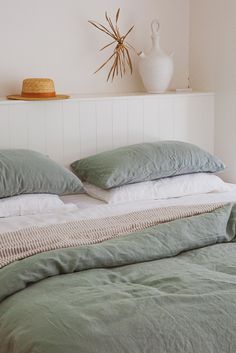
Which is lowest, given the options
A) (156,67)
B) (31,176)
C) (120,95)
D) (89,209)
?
(89,209)

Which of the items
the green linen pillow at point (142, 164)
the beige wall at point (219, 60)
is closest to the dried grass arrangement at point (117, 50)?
the beige wall at point (219, 60)

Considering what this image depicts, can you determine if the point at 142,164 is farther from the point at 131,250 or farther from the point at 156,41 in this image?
the point at 131,250

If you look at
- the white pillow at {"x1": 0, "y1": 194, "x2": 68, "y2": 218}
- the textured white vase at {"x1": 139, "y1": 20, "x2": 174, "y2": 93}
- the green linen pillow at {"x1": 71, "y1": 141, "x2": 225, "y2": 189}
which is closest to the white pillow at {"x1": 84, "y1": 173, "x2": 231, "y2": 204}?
the green linen pillow at {"x1": 71, "y1": 141, "x2": 225, "y2": 189}

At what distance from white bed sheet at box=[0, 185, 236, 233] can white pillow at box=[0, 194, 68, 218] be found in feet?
0.16

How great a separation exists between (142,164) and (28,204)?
608mm

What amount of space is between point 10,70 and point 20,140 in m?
0.41

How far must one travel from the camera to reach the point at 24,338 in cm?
152

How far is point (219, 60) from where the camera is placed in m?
3.73

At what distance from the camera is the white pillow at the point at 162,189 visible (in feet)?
9.90

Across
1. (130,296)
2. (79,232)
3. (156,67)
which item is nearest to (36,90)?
(156,67)

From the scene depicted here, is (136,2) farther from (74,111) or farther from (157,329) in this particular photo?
(157,329)

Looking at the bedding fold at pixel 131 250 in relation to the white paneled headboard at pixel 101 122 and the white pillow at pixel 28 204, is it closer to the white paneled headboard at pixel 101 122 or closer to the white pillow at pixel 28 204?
the white pillow at pixel 28 204

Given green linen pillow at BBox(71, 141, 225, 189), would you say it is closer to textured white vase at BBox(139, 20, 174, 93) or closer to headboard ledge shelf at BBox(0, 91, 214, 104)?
headboard ledge shelf at BBox(0, 91, 214, 104)

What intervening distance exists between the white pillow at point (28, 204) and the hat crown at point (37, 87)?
24.4 inches
